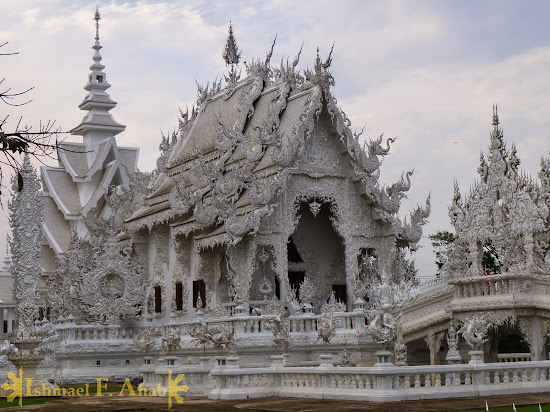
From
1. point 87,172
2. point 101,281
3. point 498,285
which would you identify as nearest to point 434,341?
point 498,285

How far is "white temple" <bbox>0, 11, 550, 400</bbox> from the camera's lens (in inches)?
821

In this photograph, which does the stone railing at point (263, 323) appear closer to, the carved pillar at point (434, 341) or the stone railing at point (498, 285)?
the carved pillar at point (434, 341)

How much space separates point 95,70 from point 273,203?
66.3 ft

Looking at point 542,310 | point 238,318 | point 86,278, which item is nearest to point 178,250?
point 86,278

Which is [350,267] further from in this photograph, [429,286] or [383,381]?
[383,381]

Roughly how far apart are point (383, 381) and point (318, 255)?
455 inches

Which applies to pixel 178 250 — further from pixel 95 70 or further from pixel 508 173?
pixel 95 70

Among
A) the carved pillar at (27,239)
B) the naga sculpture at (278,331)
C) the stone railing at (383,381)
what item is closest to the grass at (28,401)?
the carved pillar at (27,239)

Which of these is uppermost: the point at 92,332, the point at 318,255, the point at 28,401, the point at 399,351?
the point at 318,255

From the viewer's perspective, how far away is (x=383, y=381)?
47.1ft

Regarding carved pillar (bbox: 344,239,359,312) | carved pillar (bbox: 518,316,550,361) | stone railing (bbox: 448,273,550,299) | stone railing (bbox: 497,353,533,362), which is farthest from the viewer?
carved pillar (bbox: 344,239,359,312)

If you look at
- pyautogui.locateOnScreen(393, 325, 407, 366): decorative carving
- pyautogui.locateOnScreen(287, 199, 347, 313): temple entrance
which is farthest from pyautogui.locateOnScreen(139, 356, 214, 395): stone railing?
pyautogui.locateOnScreen(287, 199, 347, 313): temple entrance

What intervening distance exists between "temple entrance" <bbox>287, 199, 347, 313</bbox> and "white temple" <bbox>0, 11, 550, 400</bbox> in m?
0.04

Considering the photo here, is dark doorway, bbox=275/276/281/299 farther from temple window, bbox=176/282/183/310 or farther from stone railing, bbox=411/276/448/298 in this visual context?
stone railing, bbox=411/276/448/298
